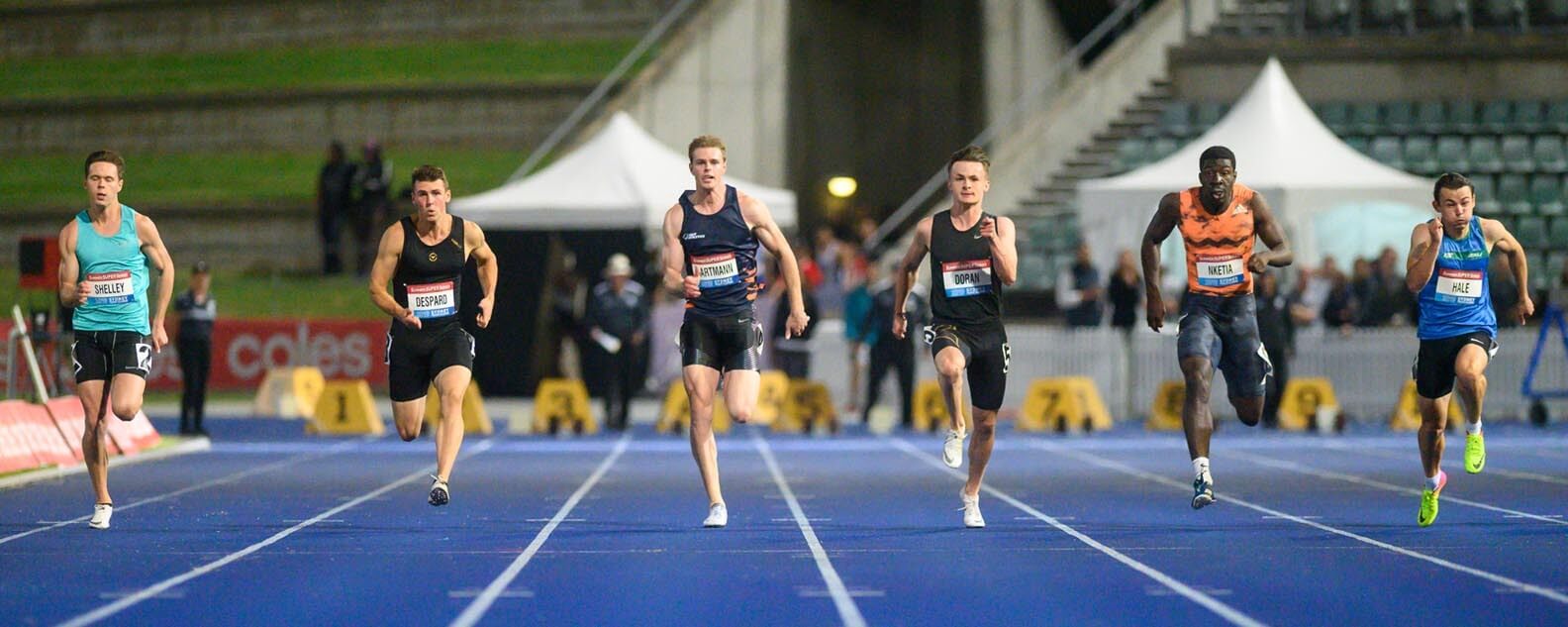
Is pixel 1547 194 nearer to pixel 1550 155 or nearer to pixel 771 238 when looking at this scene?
pixel 1550 155

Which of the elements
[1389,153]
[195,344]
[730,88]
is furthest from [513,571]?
[730,88]

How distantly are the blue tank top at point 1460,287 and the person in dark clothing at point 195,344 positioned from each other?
14496 mm

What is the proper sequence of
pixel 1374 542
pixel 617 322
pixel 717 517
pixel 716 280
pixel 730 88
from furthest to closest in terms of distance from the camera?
pixel 730 88 → pixel 617 322 → pixel 717 517 → pixel 716 280 → pixel 1374 542

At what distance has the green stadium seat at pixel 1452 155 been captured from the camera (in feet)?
111

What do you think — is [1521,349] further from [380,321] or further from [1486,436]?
[380,321]

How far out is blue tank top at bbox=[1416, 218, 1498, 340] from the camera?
41.7ft

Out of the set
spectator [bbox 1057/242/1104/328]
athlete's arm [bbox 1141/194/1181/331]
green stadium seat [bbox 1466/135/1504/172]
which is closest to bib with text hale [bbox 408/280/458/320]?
athlete's arm [bbox 1141/194/1181/331]

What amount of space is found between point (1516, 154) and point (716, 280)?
24.4 meters

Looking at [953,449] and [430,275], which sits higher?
[430,275]

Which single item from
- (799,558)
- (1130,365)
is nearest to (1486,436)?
(1130,365)

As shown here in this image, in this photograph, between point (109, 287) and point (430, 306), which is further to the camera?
point (430, 306)

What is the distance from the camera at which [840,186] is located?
4116 centimetres

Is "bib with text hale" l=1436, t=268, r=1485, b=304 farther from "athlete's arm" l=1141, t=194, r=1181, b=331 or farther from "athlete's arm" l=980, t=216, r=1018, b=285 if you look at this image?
"athlete's arm" l=980, t=216, r=1018, b=285

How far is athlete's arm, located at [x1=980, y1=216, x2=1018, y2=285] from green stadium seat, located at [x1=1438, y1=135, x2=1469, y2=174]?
22.9 m
